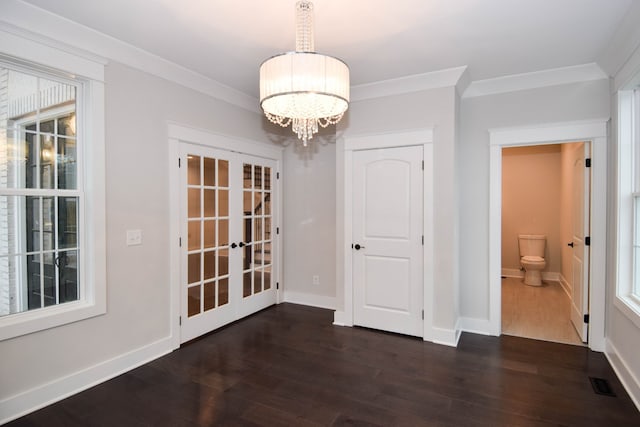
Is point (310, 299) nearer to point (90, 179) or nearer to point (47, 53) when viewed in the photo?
point (90, 179)

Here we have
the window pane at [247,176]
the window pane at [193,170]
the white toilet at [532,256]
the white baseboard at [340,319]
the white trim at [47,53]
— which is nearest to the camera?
the white trim at [47,53]

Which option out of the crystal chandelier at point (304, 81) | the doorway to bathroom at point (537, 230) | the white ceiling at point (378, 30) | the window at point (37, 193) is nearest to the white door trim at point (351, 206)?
the white ceiling at point (378, 30)

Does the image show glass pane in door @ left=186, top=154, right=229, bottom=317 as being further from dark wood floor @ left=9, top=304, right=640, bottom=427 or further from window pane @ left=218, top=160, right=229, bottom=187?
dark wood floor @ left=9, top=304, right=640, bottom=427

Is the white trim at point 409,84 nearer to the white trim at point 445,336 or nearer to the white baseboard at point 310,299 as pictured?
the white trim at point 445,336

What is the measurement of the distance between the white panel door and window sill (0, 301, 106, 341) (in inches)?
97.7

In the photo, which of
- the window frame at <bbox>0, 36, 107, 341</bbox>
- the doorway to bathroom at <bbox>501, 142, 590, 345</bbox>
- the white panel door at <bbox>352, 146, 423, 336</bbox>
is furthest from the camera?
the doorway to bathroom at <bbox>501, 142, 590, 345</bbox>

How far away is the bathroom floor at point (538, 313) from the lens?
11.9ft

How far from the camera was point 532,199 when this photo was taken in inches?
243

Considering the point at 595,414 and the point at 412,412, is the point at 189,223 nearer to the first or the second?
the point at 412,412

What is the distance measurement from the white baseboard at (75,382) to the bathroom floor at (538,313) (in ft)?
11.7

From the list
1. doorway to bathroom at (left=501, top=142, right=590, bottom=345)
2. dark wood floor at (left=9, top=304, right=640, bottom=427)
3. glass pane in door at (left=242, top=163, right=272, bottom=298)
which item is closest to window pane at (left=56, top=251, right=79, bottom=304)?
dark wood floor at (left=9, top=304, right=640, bottom=427)

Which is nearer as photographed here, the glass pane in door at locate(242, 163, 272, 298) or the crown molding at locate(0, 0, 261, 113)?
the crown molding at locate(0, 0, 261, 113)

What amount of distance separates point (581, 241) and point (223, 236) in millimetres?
3747

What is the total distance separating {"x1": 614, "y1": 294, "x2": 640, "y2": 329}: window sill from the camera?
240 centimetres
